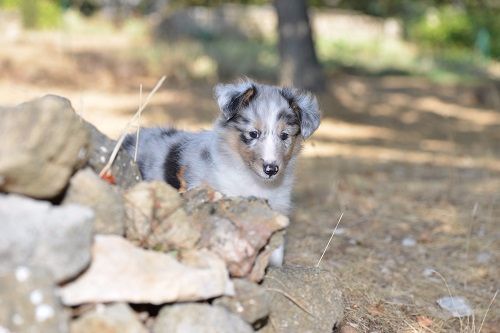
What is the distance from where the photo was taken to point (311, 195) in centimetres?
816

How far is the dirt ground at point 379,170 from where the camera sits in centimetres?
538

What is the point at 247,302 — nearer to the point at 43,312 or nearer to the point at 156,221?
the point at 156,221

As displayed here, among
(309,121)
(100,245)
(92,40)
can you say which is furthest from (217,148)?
(92,40)

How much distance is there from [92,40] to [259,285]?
19386 mm

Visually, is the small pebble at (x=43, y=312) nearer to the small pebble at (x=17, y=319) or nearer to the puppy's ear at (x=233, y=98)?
the small pebble at (x=17, y=319)

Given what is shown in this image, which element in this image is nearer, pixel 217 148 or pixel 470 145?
pixel 217 148

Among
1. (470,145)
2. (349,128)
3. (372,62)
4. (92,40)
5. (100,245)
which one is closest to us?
(100,245)

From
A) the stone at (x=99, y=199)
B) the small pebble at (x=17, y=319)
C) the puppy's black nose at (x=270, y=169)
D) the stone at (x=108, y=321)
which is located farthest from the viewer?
the puppy's black nose at (x=270, y=169)

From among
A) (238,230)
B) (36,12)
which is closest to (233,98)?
(238,230)

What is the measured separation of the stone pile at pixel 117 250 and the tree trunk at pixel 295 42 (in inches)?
409

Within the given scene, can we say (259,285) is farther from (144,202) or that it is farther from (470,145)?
(470,145)

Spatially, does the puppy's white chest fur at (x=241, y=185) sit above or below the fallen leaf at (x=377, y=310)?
above

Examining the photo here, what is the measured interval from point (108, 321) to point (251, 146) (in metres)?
2.01

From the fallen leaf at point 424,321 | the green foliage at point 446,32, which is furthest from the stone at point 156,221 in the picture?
the green foliage at point 446,32
